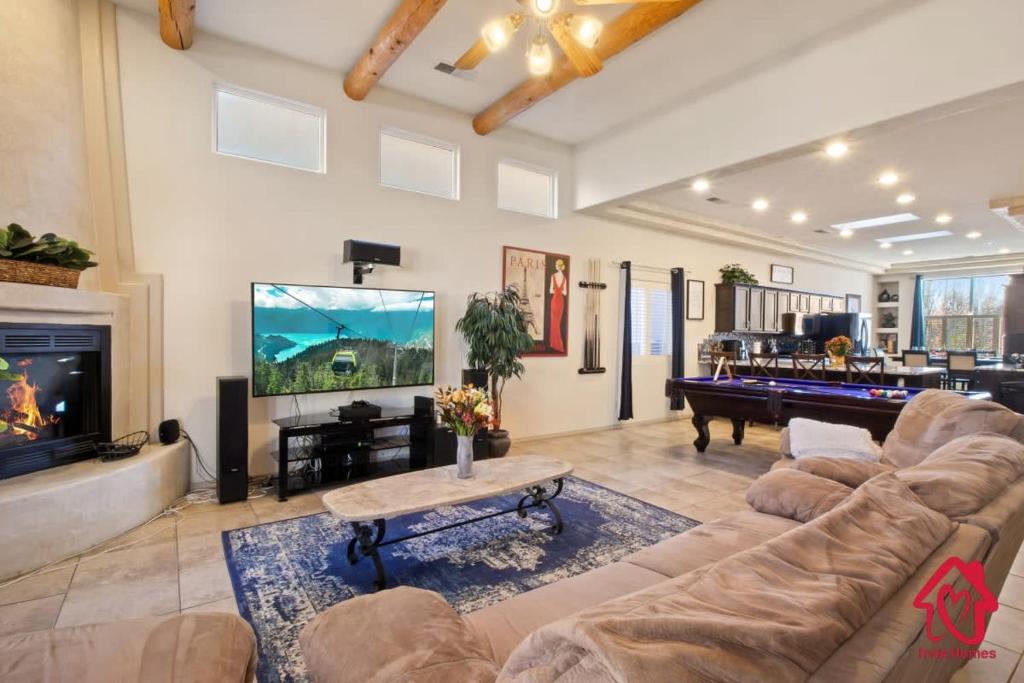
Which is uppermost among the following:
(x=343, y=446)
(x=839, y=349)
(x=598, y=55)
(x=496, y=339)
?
(x=598, y=55)

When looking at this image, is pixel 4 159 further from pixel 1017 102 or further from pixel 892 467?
pixel 1017 102

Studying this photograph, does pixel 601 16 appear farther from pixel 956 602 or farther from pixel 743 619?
pixel 743 619

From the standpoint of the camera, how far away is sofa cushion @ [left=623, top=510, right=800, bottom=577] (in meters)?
1.80

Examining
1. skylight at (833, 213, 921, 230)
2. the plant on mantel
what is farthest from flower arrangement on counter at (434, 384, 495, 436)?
skylight at (833, 213, 921, 230)

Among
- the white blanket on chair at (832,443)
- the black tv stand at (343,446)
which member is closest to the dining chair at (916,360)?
the white blanket on chair at (832,443)

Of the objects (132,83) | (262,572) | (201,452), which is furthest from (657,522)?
(132,83)

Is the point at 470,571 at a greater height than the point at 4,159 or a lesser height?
lesser

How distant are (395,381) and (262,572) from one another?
6.87 feet

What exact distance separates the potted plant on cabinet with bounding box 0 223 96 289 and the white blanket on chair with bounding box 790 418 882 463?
14.4ft

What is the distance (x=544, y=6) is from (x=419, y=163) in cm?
276

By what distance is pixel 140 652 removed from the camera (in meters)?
1.13

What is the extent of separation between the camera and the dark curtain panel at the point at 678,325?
7156 millimetres

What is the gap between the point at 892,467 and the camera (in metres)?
2.62

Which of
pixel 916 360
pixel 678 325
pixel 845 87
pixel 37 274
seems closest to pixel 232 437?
pixel 37 274
